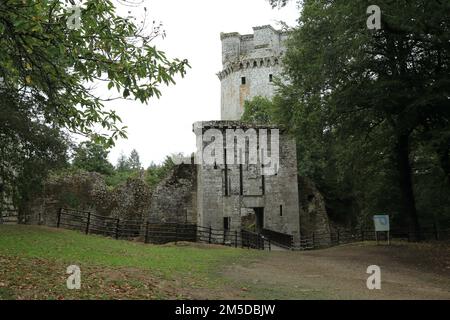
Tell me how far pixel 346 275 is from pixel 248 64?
47952mm

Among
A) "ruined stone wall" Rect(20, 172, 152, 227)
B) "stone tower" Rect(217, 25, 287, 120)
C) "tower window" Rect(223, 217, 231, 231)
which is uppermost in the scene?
Result: "stone tower" Rect(217, 25, 287, 120)

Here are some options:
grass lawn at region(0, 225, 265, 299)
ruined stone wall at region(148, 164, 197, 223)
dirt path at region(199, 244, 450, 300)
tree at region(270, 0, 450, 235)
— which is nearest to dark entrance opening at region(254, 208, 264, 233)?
ruined stone wall at region(148, 164, 197, 223)

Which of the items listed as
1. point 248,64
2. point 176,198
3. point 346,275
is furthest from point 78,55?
point 248,64

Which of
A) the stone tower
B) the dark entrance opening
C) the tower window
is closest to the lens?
the tower window

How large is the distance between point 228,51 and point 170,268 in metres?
51.3

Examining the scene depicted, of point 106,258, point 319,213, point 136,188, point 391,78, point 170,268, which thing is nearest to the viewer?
point 170,268

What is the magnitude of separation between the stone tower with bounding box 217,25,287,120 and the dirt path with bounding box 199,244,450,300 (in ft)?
132

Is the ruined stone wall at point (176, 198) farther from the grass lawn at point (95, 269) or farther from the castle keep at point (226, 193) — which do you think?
the grass lawn at point (95, 269)

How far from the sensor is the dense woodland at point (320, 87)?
697 centimetres

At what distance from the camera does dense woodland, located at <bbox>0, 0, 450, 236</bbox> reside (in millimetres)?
6973

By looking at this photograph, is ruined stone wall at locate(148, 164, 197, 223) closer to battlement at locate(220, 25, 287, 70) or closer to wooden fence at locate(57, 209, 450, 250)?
wooden fence at locate(57, 209, 450, 250)
